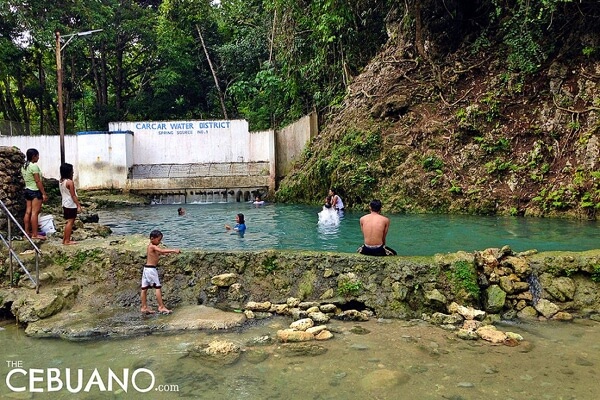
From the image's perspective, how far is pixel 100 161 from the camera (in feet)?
75.7

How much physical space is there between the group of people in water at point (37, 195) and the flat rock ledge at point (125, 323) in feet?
6.99

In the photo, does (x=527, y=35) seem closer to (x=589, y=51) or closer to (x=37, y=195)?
(x=589, y=51)

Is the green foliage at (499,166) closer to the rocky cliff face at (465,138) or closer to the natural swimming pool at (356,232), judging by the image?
the rocky cliff face at (465,138)

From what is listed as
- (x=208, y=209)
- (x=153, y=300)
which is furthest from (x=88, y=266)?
(x=208, y=209)

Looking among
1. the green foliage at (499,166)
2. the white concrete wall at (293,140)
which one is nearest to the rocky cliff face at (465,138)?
the green foliage at (499,166)

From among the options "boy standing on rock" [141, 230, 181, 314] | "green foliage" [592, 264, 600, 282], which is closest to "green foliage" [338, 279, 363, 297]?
"boy standing on rock" [141, 230, 181, 314]

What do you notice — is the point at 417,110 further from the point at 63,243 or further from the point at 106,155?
the point at 106,155

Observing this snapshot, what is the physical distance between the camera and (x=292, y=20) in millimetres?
22250

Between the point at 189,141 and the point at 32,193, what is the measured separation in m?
17.6

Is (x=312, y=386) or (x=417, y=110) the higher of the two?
(x=417, y=110)

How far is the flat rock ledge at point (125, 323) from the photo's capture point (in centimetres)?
585

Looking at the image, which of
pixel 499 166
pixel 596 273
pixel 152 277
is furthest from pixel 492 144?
pixel 152 277

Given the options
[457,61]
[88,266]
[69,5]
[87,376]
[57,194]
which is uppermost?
[69,5]

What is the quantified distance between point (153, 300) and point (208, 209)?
12.2 m
